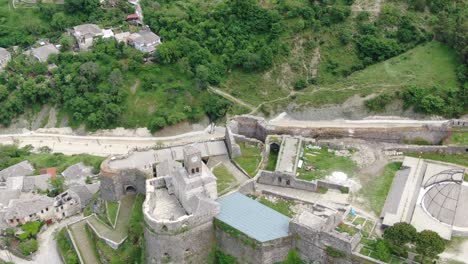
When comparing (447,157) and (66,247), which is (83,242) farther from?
(447,157)

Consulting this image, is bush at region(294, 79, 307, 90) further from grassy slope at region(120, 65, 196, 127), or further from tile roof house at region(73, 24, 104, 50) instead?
tile roof house at region(73, 24, 104, 50)

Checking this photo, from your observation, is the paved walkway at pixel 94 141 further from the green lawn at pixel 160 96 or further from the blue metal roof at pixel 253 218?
the blue metal roof at pixel 253 218

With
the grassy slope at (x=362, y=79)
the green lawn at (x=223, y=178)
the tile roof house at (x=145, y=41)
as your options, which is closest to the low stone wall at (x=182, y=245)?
the green lawn at (x=223, y=178)

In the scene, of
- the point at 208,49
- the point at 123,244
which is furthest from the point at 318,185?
the point at 208,49

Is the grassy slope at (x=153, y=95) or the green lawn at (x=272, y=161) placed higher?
the grassy slope at (x=153, y=95)

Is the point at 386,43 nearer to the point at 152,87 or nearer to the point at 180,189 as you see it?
the point at 152,87

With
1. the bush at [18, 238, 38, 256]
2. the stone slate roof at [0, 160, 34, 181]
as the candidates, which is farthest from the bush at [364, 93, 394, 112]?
the bush at [18, 238, 38, 256]
